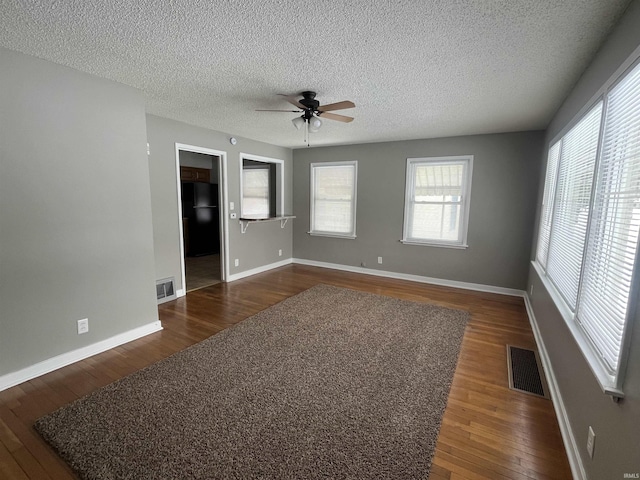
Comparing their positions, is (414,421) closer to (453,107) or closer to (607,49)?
(607,49)

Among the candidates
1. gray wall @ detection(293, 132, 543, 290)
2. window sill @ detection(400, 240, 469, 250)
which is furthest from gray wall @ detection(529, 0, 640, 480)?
window sill @ detection(400, 240, 469, 250)

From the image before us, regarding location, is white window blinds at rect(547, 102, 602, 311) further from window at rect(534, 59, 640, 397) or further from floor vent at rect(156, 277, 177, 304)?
floor vent at rect(156, 277, 177, 304)

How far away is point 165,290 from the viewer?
402cm

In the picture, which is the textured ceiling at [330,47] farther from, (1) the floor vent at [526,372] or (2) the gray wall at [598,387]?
(1) the floor vent at [526,372]

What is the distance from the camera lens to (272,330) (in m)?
3.16

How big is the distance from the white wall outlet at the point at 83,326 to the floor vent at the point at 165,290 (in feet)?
4.37

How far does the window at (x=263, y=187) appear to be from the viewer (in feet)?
18.5

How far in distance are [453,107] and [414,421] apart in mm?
3047

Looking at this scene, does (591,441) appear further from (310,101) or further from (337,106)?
(310,101)

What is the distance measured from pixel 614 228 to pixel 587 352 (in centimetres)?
67

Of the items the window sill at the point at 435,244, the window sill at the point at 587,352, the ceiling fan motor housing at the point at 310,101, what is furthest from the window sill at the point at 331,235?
the window sill at the point at 587,352

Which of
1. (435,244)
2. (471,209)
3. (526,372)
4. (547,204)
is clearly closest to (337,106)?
(547,204)

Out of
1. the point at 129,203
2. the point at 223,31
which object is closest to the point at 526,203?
the point at 223,31

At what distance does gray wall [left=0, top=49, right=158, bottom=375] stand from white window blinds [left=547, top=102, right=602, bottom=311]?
3.66 metres
